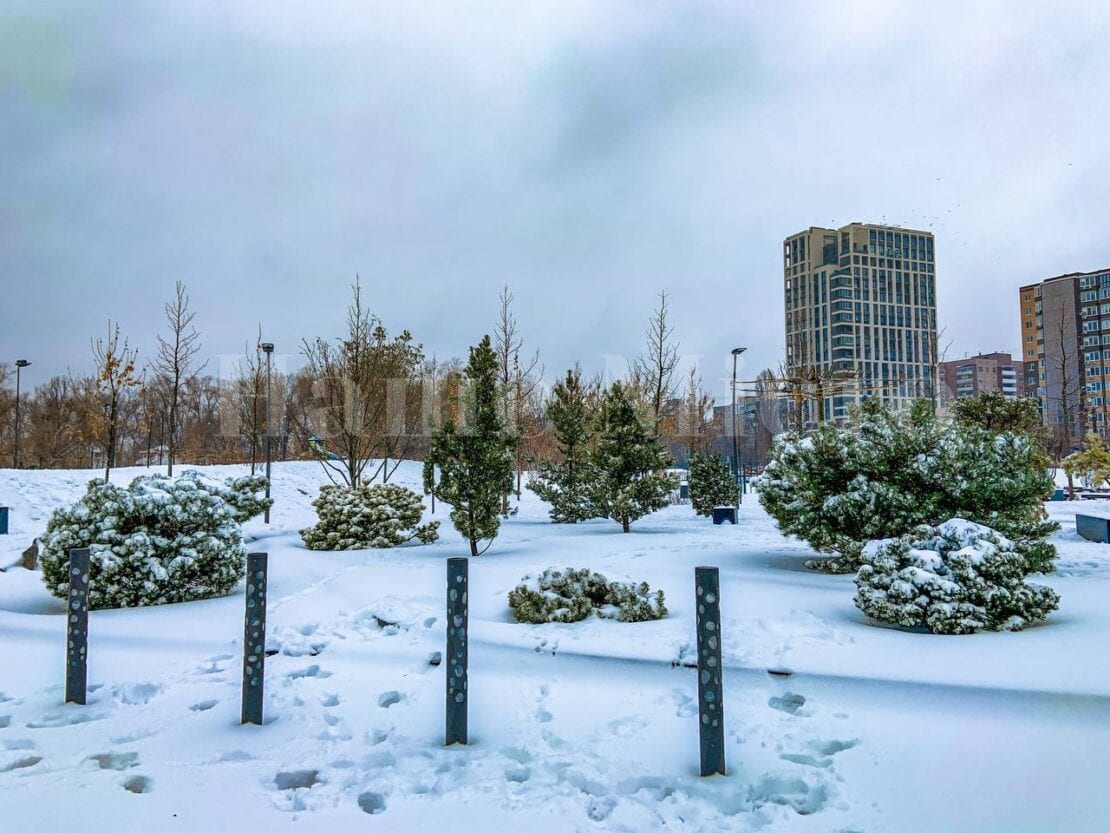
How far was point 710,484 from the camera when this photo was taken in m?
18.6

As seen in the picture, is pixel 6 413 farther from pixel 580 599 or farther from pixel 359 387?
pixel 580 599

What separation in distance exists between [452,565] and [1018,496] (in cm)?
764

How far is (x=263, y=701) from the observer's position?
4547mm

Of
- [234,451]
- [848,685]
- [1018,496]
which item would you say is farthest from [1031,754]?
[234,451]

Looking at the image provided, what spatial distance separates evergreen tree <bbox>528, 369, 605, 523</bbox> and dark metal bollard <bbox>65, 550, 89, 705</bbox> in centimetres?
1179

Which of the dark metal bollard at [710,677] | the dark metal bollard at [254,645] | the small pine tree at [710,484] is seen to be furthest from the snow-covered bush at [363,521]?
the dark metal bollard at [710,677]

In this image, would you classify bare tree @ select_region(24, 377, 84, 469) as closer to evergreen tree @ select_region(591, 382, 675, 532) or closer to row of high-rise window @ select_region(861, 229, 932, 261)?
evergreen tree @ select_region(591, 382, 675, 532)

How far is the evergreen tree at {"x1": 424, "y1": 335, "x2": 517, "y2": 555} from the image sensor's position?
448 inches

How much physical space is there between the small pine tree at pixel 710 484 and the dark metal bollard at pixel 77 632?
15516 millimetres

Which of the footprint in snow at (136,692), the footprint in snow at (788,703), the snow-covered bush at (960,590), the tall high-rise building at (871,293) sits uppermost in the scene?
the tall high-rise building at (871,293)

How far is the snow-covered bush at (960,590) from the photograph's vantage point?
5.64 metres

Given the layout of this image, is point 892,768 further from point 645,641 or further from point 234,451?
point 234,451

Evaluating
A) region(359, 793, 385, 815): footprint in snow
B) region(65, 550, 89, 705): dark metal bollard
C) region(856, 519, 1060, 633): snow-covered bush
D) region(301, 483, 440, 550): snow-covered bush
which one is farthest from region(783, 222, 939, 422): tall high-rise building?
region(359, 793, 385, 815): footprint in snow

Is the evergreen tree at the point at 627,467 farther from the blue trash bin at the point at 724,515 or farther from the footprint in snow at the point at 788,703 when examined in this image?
the footprint in snow at the point at 788,703
